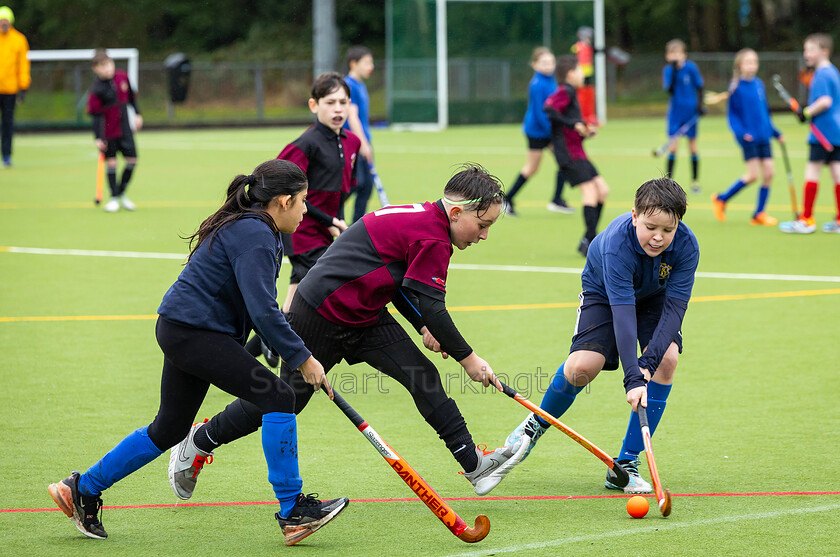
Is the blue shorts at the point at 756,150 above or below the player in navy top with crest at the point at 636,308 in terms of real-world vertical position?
above

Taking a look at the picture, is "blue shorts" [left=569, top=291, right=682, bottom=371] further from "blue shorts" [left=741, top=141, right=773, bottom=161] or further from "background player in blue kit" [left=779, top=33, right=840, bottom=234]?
"blue shorts" [left=741, top=141, right=773, bottom=161]

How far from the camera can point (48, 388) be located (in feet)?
20.5

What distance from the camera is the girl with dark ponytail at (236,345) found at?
13.0 feet

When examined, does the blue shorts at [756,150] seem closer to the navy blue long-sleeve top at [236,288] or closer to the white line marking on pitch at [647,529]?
the white line marking on pitch at [647,529]

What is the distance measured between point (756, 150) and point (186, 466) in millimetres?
9193

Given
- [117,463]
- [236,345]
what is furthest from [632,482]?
[117,463]

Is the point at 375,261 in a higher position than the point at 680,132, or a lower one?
lower

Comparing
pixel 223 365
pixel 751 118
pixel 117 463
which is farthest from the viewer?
pixel 751 118

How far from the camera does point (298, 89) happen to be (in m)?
32.5

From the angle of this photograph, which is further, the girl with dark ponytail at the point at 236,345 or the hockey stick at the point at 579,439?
the hockey stick at the point at 579,439

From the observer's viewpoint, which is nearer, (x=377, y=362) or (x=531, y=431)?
(x=377, y=362)

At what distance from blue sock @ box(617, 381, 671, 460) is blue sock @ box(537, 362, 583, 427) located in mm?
271

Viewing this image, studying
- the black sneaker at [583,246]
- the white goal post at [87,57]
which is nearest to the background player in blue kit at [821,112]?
the black sneaker at [583,246]

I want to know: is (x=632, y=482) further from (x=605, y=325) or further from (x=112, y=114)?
(x=112, y=114)
